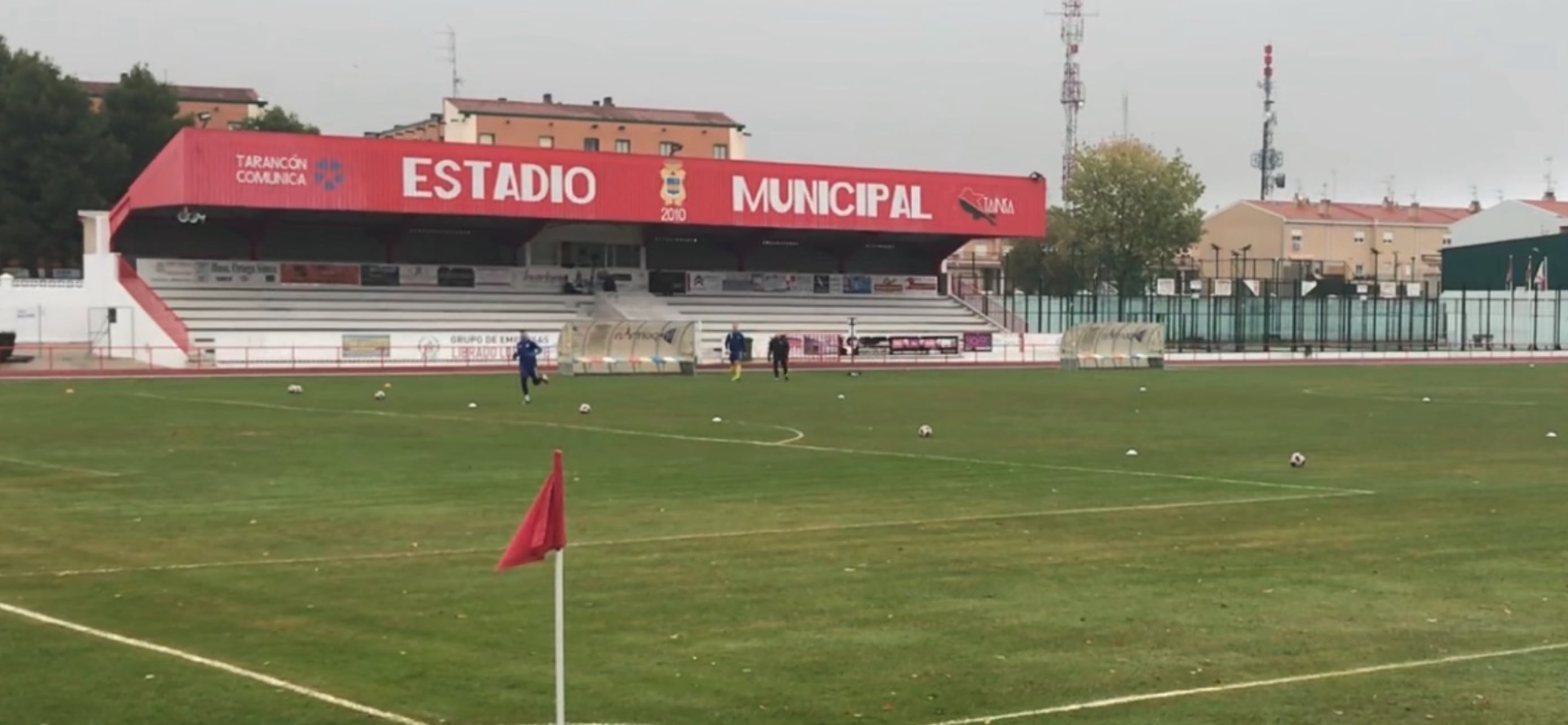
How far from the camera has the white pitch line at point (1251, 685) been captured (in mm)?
8945

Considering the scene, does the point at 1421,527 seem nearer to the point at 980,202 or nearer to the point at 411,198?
the point at 411,198

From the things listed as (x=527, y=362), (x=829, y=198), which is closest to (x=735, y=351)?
(x=527, y=362)

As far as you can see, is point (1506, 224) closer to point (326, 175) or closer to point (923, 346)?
point (923, 346)

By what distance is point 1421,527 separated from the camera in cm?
1659

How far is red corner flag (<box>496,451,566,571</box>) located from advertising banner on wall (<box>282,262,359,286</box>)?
2473 inches

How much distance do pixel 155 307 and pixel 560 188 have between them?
1657cm

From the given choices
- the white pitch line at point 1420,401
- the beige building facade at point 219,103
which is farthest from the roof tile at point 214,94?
the white pitch line at point 1420,401

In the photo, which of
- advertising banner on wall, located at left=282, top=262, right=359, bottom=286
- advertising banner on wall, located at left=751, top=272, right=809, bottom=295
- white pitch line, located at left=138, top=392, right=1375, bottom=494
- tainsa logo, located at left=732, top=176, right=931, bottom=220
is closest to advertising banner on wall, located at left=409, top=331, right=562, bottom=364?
advertising banner on wall, located at left=282, top=262, right=359, bottom=286

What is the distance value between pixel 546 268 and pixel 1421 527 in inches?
2382

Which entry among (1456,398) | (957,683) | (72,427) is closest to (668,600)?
(957,683)

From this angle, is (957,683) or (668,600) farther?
(668,600)

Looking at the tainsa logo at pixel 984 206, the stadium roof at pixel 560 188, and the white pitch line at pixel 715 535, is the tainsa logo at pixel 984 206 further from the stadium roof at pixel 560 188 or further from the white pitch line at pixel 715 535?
the white pitch line at pixel 715 535

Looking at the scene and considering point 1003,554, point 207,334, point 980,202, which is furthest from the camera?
point 980,202

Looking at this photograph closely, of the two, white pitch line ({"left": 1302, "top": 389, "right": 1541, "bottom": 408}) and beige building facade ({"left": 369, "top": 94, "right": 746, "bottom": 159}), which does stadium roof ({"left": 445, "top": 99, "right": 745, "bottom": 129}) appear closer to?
beige building facade ({"left": 369, "top": 94, "right": 746, "bottom": 159})
